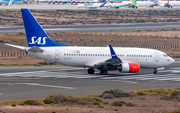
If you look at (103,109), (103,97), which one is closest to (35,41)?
(103,97)

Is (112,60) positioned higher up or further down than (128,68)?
higher up

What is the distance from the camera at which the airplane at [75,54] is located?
142ft

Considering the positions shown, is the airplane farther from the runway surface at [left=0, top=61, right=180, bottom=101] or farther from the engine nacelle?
the runway surface at [left=0, top=61, right=180, bottom=101]

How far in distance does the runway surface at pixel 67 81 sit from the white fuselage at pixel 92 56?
5.51ft

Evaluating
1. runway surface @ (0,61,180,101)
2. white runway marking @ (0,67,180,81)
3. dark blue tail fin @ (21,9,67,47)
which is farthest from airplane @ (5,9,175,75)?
runway surface @ (0,61,180,101)

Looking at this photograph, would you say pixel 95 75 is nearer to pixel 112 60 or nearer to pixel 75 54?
pixel 112 60

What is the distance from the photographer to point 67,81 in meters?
39.1

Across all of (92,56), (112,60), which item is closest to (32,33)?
(92,56)

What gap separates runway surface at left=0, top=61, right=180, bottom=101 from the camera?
1250 inches

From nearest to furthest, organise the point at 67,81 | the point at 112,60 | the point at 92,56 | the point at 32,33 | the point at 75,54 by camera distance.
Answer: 1. the point at 67,81
2. the point at 112,60
3. the point at 32,33
4. the point at 75,54
5. the point at 92,56

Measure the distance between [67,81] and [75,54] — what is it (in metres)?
6.10

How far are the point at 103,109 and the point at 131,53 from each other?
24613 mm

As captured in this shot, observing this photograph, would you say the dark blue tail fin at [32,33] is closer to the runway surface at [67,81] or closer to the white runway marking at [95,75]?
the white runway marking at [95,75]

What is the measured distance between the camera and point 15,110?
21.3 meters
